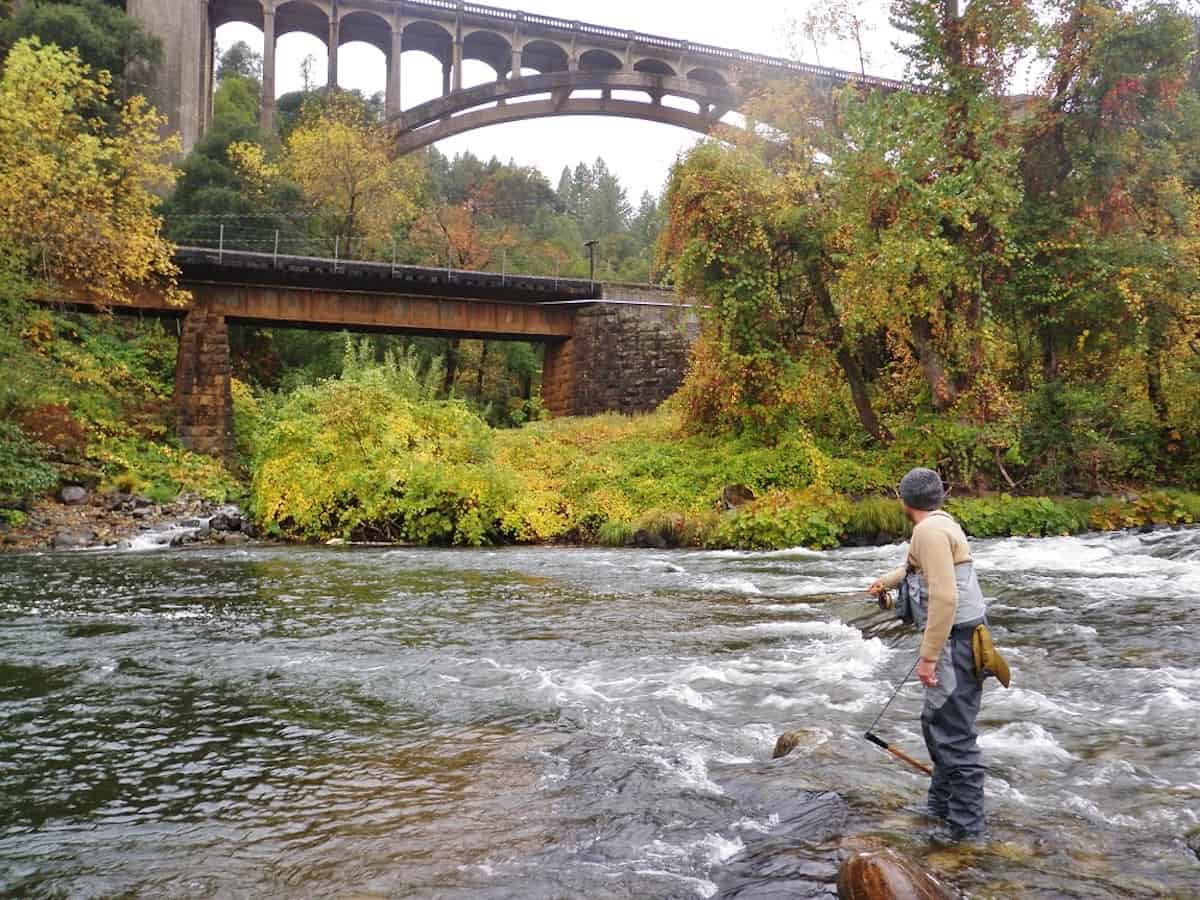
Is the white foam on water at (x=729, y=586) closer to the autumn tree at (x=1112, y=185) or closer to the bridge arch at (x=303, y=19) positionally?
the autumn tree at (x=1112, y=185)

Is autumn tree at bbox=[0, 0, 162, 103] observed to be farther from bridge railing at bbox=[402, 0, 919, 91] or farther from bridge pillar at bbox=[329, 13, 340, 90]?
bridge railing at bbox=[402, 0, 919, 91]

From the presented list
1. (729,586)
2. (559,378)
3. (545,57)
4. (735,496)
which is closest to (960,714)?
(729,586)

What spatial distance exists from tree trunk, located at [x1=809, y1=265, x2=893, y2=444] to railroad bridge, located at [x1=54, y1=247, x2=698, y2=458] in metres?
3.88

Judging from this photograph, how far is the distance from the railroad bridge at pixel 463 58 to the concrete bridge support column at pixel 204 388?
60.7 feet

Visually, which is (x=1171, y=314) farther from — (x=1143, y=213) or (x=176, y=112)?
(x=176, y=112)

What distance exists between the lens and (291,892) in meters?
3.80

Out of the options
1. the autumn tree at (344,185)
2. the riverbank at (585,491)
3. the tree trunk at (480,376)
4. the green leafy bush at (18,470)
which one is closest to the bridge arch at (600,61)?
the autumn tree at (344,185)

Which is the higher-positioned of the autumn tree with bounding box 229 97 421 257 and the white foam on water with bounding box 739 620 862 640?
the autumn tree with bounding box 229 97 421 257

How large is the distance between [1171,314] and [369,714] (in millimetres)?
18130

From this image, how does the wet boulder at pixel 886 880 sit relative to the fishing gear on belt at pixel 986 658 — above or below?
below

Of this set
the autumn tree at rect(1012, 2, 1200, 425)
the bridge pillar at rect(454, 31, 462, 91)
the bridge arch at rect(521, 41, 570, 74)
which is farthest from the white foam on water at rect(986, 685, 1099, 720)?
the bridge arch at rect(521, 41, 570, 74)

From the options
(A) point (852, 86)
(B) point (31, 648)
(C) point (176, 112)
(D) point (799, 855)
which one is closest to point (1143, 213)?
(A) point (852, 86)

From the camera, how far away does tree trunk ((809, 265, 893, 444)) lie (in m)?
21.0

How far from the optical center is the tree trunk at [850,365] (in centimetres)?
2100
